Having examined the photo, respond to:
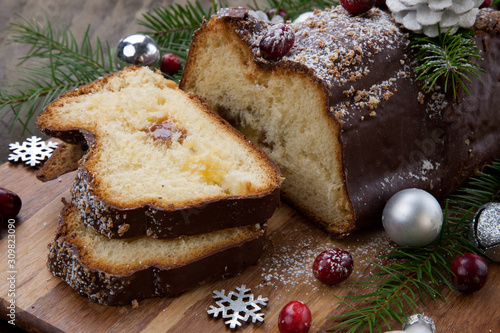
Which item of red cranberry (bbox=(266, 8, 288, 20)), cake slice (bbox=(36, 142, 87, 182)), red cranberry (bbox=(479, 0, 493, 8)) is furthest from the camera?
red cranberry (bbox=(266, 8, 288, 20))

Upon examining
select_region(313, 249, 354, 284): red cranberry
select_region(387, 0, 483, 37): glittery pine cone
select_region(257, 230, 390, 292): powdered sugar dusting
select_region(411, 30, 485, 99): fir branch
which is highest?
select_region(387, 0, 483, 37): glittery pine cone

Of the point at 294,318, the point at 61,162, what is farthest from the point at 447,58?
the point at 61,162

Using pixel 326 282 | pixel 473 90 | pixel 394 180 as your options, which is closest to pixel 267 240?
pixel 326 282

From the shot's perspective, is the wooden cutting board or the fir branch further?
the fir branch

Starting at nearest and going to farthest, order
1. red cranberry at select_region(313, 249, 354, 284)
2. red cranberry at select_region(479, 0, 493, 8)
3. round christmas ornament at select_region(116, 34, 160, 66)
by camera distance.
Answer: red cranberry at select_region(313, 249, 354, 284) → red cranberry at select_region(479, 0, 493, 8) → round christmas ornament at select_region(116, 34, 160, 66)

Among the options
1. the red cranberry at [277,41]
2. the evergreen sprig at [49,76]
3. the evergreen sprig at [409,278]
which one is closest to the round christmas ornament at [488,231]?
the evergreen sprig at [409,278]

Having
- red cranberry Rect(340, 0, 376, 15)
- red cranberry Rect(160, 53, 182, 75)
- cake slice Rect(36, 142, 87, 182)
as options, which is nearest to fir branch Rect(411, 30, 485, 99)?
red cranberry Rect(340, 0, 376, 15)

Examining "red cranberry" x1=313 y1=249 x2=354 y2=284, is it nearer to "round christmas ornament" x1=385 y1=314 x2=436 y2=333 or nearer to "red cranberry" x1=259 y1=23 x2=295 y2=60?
"round christmas ornament" x1=385 y1=314 x2=436 y2=333
